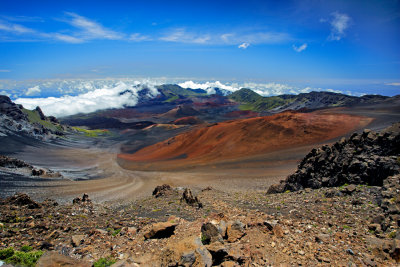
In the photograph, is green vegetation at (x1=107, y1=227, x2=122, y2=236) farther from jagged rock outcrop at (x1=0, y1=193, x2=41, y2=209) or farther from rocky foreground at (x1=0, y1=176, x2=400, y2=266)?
jagged rock outcrop at (x1=0, y1=193, x2=41, y2=209)

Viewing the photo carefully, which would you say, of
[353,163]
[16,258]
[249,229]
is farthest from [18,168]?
[353,163]

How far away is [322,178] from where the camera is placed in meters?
17.3

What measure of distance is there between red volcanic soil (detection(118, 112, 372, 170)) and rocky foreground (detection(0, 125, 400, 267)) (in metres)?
29.6

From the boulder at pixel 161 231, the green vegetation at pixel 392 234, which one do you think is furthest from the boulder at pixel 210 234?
the green vegetation at pixel 392 234

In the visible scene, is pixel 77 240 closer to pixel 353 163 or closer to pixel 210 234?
pixel 210 234

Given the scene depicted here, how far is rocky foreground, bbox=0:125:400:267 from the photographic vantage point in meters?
6.77

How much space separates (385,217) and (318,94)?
639ft

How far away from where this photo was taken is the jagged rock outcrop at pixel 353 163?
1371 cm

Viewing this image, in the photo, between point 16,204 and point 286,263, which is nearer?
point 286,263

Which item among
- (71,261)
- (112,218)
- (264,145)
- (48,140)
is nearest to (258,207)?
(112,218)

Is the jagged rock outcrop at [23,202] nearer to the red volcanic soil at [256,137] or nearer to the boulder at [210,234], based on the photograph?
the boulder at [210,234]

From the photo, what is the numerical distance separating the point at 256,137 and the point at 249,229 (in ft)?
147

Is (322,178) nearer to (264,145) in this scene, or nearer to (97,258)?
(97,258)

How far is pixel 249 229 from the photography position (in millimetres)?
8734
